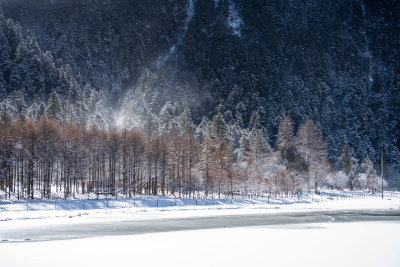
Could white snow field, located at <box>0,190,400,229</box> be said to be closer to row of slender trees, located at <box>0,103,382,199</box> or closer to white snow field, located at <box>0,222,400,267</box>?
row of slender trees, located at <box>0,103,382,199</box>

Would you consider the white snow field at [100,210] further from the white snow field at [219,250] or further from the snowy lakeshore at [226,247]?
the white snow field at [219,250]

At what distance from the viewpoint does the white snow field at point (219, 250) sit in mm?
20047

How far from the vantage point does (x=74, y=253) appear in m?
22.3

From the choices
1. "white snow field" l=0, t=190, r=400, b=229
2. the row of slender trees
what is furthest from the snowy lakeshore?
the row of slender trees

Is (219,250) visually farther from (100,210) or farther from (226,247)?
(100,210)

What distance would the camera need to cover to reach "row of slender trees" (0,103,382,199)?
74906 millimetres

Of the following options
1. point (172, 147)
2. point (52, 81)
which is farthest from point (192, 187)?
point (52, 81)

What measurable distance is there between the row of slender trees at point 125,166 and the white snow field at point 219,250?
46.7m

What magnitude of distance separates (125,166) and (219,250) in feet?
217

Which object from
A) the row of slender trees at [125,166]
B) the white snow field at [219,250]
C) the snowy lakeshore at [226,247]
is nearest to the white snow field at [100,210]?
the row of slender trees at [125,166]

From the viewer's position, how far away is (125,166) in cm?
8731

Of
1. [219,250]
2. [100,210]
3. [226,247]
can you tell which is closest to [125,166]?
[100,210]

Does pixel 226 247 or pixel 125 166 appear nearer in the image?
pixel 226 247

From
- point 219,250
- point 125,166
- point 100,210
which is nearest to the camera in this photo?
point 219,250
